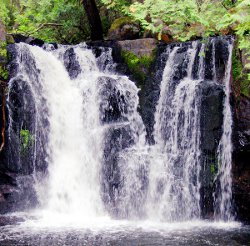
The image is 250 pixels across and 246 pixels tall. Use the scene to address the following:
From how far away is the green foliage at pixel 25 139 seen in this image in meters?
11.2

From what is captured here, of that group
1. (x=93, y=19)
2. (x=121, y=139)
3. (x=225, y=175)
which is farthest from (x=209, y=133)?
(x=93, y=19)

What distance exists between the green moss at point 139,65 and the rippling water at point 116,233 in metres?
4.89

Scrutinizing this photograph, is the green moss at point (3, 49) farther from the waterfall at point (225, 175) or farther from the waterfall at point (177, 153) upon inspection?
the waterfall at point (225, 175)

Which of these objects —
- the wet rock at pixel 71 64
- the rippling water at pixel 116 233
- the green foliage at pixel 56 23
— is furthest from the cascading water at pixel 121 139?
the green foliage at pixel 56 23

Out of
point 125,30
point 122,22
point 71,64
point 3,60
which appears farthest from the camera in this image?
point 122,22

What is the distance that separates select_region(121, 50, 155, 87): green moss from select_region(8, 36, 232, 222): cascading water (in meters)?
0.54

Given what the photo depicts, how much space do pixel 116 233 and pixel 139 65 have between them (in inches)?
243

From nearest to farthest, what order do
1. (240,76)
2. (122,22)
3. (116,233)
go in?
(116,233) → (240,76) → (122,22)

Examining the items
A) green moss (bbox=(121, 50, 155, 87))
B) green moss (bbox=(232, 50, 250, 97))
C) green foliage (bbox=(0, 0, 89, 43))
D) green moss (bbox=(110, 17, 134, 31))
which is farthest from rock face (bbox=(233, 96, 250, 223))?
green foliage (bbox=(0, 0, 89, 43))

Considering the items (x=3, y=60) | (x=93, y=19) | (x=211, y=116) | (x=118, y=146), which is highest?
(x=93, y=19)

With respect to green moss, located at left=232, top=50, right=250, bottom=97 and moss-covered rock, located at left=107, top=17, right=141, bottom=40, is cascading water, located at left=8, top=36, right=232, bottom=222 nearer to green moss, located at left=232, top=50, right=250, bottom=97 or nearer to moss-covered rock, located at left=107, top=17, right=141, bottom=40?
green moss, located at left=232, top=50, right=250, bottom=97

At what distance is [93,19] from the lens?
14961 mm

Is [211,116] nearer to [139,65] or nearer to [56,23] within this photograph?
[139,65]

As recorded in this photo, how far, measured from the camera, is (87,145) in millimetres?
11578
